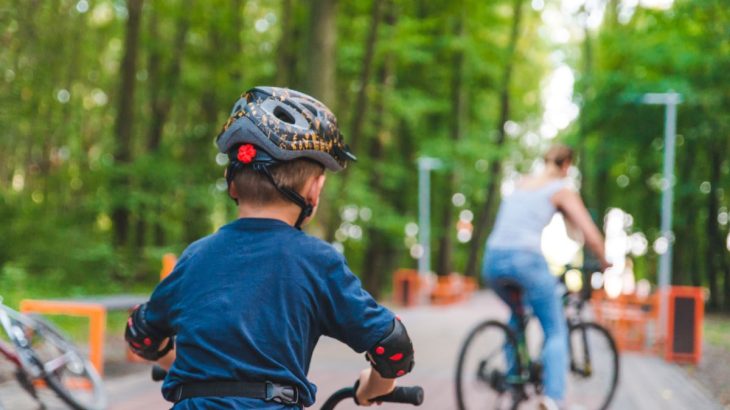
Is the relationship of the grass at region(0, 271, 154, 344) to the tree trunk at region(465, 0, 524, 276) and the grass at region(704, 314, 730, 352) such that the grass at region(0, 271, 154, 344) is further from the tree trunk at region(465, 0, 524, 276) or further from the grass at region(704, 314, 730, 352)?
the tree trunk at region(465, 0, 524, 276)

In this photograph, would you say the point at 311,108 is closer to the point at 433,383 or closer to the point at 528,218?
the point at 528,218

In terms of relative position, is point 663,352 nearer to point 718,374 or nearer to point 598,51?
point 718,374

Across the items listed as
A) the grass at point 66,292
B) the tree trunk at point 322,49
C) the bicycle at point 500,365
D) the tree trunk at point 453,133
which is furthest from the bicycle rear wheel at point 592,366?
the tree trunk at point 453,133

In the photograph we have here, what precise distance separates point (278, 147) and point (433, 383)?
6286 millimetres

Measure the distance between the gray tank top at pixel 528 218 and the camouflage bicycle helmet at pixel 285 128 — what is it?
132 inches

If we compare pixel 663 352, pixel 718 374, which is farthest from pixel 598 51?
pixel 718 374

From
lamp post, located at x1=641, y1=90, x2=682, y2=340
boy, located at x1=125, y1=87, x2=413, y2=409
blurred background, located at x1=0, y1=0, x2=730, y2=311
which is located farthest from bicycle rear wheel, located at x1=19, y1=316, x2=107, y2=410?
lamp post, located at x1=641, y1=90, x2=682, y2=340

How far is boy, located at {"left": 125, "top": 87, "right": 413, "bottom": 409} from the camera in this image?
6.59 ft

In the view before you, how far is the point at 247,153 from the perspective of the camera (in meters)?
2.12

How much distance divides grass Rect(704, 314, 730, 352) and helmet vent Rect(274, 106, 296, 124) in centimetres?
1255

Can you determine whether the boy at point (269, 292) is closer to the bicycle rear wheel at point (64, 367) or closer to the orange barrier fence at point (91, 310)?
the bicycle rear wheel at point (64, 367)

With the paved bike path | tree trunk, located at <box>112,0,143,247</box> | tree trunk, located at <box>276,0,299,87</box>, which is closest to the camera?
the paved bike path

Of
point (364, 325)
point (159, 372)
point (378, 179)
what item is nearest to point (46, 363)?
point (159, 372)

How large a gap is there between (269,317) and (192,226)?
1966 centimetres
